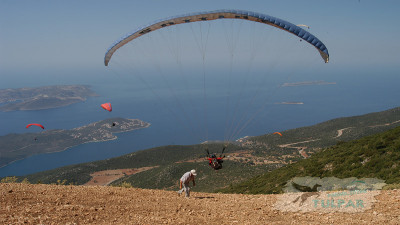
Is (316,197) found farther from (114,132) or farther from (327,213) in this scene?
(114,132)

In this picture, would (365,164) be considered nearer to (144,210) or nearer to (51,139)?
(144,210)

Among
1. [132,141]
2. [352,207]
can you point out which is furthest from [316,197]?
[132,141]

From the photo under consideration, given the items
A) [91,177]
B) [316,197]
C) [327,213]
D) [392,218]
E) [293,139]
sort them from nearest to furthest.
Answer: [392,218]
[327,213]
[316,197]
[91,177]
[293,139]

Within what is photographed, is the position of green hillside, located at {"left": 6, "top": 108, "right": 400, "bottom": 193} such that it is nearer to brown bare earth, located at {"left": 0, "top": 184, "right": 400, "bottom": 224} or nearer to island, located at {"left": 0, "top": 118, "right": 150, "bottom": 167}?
brown bare earth, located at {"left": 0, "top": 184, "right": 400, "bottom": 224}

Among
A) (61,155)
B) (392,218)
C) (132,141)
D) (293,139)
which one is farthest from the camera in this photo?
(132,141)
